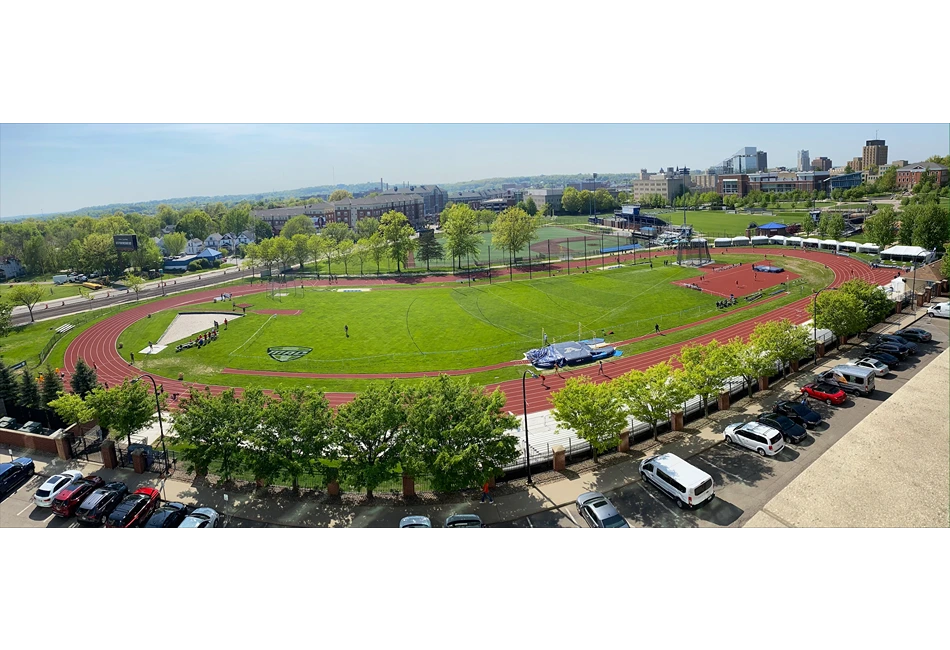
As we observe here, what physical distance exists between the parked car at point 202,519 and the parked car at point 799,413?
36.8ft

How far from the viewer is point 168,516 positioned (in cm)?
930

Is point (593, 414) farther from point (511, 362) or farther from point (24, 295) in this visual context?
point (24, 295)

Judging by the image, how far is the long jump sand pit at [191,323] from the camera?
73.2ft

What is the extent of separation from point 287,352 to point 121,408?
8.29 metres

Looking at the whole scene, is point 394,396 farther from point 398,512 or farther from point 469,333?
point 469,333

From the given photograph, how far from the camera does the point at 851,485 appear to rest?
30.9 ft

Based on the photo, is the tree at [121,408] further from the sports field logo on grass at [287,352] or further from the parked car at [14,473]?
the sports field logo on grass at [287,352]

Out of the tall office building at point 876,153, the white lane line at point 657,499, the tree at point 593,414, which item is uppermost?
the tall office building at point 876,153

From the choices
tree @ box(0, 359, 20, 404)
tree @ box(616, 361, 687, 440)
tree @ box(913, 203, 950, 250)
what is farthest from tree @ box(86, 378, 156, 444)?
tree @ box(913, 203, 950, 250)

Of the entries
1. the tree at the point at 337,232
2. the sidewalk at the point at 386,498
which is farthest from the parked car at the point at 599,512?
the tree at the point at 337,232

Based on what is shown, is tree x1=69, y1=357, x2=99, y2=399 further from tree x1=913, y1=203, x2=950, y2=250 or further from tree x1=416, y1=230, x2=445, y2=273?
tree x1=913, y1=203, x2=950, y2=250
